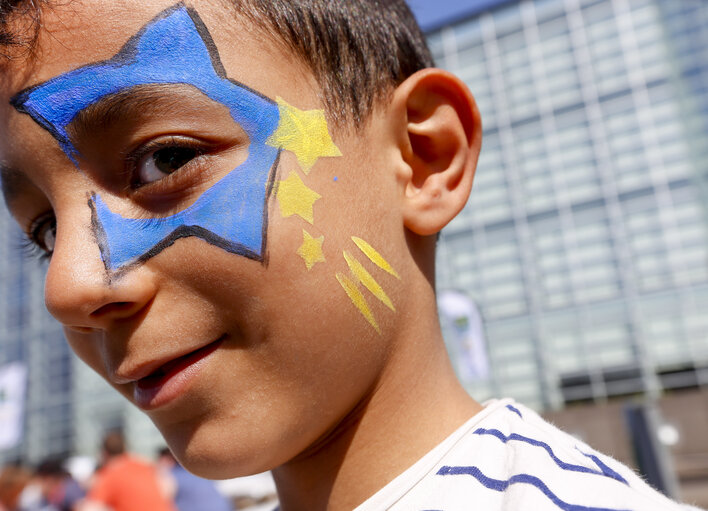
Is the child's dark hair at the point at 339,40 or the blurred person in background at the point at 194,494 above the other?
the child's dark hair at the point at 339,40

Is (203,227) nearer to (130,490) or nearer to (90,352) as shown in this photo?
(90,352)

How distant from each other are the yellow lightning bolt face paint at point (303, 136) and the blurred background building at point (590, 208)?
16542mm

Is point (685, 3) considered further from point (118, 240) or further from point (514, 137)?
point (118, 240)

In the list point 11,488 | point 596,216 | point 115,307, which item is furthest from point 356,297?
point 596,216

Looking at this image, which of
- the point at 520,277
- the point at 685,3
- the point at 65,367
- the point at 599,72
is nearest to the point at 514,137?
the point at 599,72

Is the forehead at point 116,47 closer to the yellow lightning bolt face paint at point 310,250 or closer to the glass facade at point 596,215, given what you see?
the yellow lightning bolt face paint at point 310,250

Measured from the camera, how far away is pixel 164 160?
1042mm

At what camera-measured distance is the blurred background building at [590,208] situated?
17922mm

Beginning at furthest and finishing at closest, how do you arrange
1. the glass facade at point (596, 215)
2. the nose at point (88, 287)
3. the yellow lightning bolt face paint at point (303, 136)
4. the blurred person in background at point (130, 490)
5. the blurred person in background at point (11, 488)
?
the glass facade at point (596, 215) < the blurred person in background at point (11, 488) < the blurred person in background at point (130, 490) < the yellow lightning bolt face paint at point (303, 136) < the nose at point (88, 287)

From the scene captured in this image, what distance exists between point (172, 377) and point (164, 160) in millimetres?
375

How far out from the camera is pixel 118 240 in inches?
40.5

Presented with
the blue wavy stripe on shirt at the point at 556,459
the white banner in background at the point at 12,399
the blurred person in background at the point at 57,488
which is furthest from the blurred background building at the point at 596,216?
the blue wavy stripe on shirt at the point at 556,459

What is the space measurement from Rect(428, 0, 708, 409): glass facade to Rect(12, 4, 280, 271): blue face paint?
16.5 meters

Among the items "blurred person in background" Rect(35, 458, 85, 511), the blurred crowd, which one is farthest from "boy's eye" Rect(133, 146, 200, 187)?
"blurred person in background" Rect(35, 458, 85, 511)
